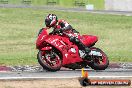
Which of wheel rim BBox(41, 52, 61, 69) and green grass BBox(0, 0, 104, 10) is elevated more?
wheel rim BBox(41, 52, 61, 69)

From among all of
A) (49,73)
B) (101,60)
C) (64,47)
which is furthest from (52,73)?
(101,60)

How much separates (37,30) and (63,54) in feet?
77.0

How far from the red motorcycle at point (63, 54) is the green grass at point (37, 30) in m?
4.15

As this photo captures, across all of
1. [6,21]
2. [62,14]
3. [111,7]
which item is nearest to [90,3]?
[111,7]

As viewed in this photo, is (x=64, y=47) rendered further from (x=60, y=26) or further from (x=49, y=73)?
(x=49, y=73)

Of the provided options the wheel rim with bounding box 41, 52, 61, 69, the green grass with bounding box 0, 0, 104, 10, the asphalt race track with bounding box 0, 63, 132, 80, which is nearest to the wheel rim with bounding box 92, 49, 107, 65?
the asphalt race track with bounding box 0, 63, 132, 80

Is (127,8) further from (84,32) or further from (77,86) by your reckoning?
(77,86)

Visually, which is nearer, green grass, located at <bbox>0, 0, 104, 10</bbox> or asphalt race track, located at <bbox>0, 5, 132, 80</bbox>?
asphalt race track, located at <bbox>0, 5, 132, 80</bbox>

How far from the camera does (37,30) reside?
38.4 metres

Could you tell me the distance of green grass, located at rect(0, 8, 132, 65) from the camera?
2216cm

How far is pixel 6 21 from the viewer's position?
43.6m

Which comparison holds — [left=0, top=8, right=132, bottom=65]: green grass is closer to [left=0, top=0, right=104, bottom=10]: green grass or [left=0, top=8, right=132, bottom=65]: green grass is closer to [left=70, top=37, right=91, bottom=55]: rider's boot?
[left=70, top=37, right=91, bottom=55]: rider's boot

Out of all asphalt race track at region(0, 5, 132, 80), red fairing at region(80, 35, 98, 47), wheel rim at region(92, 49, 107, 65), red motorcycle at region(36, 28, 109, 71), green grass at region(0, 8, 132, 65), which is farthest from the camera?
green grass at region(0, 8, 132, 65)

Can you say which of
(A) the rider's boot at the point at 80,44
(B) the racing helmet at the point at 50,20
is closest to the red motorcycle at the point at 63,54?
(A) the rider's boot at the point at 80,44
